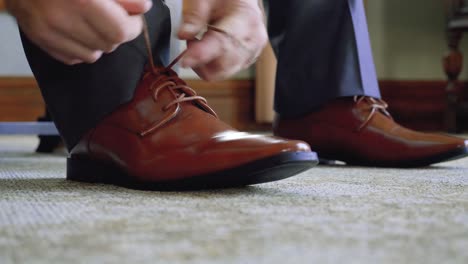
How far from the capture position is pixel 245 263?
1.04ft

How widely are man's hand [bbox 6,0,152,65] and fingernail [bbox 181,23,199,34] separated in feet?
0.24

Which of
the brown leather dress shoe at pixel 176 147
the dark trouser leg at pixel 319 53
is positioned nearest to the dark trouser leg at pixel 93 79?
the brown leather dress shoe at pixel 176 147

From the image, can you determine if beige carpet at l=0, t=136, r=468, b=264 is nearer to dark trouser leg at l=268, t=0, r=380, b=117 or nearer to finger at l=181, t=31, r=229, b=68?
finger at l=181, t=31, r=229, b=68

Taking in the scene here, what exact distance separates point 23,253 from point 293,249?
14 cm

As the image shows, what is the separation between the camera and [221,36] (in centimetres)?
58

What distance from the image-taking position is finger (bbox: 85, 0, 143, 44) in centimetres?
46

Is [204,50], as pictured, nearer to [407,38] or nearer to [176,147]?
[176,147]

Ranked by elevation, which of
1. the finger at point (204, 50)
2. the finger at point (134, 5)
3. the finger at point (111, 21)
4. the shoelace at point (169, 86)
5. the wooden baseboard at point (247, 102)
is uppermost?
the finger at point (134, 5)

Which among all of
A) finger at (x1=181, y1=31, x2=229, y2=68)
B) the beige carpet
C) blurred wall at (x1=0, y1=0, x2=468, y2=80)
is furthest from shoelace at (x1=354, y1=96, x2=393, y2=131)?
blurred wall at (x1=0, y1=0, x2=468, y2=80)

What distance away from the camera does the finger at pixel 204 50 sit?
1.85 ft

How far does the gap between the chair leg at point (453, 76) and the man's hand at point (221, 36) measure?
67.0 inches

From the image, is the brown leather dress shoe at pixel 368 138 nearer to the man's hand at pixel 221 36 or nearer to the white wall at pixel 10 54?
the man's hand at pixel 221 36

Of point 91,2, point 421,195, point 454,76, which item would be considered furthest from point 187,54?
point 454,76

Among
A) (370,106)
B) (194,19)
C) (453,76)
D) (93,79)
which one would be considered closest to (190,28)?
(194,19)
